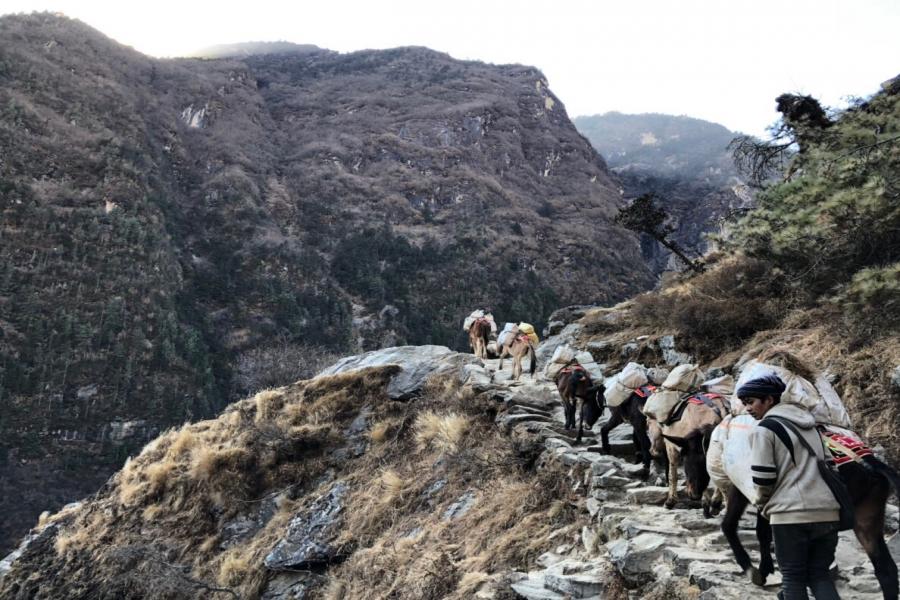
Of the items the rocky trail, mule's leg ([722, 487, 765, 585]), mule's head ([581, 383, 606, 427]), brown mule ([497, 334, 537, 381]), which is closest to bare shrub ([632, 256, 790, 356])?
brown mule ([497, 334, 537, 381])

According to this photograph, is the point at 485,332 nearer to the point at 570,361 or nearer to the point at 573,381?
the point at 570,361

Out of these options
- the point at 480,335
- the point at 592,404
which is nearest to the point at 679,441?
the point at 592,404

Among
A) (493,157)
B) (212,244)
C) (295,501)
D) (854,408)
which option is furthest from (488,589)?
(493,157)

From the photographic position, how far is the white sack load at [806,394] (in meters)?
3.64

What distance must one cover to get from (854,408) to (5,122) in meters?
87.9

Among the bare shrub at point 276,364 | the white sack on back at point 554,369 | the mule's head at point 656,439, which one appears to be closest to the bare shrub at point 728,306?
the white sack on back at point 554,369

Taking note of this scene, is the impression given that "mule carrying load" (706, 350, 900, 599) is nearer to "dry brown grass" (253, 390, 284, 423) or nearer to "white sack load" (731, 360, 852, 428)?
"white sack load" (731, 360, 852, 428)

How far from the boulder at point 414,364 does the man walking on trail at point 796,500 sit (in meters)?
9.35

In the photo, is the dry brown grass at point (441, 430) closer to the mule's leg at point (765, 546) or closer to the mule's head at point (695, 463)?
the mule's head at point (695, 463)

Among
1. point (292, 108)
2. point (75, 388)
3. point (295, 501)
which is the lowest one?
point (75, 388)

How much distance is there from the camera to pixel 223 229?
3174 inches

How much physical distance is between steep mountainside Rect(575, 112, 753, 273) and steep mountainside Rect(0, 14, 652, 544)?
27.7 ft

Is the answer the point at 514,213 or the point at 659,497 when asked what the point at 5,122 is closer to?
the point at 514,213

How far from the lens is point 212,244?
3095 inches
